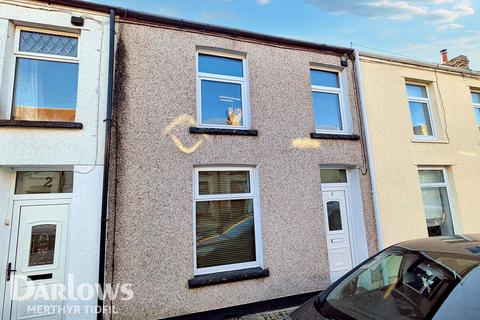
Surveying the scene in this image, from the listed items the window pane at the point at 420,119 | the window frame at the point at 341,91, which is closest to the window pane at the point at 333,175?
the window frame at the point at 341,91

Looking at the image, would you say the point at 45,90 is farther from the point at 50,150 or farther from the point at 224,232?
the point at 224,232

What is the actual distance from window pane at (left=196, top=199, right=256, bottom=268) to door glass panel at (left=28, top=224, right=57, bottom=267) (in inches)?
85.2

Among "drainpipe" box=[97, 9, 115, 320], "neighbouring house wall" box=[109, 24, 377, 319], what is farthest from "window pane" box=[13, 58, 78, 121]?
"neighbouring house wall" box=[109, 24, 377, 319]

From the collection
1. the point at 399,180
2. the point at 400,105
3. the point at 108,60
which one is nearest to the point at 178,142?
the point at 108,60

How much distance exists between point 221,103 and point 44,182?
3.24 m

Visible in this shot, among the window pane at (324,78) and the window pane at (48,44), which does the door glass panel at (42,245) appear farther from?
the window pane at (324,78)

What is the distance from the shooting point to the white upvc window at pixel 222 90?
500cm

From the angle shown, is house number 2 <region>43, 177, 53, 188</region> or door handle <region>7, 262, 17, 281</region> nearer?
door handle <region>7, 262, 17, 281</region>

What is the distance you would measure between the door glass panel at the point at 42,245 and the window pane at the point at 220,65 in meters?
3.69

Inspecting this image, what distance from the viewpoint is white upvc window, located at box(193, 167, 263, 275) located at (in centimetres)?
447

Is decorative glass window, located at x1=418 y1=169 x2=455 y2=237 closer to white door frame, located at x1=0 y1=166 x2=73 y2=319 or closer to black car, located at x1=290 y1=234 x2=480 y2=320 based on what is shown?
black car, located at x1=290 y1=234 x2=480 y2=320

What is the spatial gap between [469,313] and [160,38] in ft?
17.2

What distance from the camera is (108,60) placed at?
14.3 feet

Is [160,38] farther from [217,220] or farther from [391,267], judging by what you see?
[391,267]
